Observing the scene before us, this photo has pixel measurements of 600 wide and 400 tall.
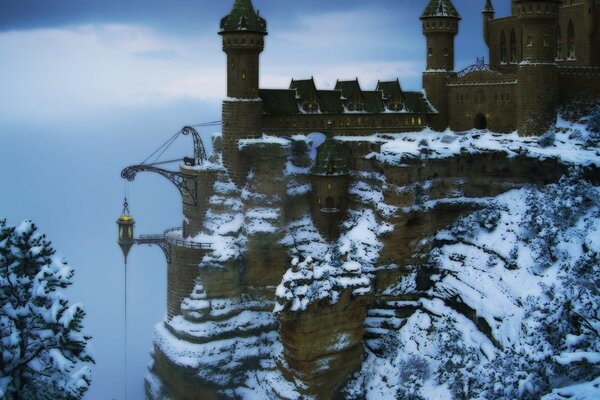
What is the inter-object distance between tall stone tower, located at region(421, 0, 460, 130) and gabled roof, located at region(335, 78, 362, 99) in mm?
7465

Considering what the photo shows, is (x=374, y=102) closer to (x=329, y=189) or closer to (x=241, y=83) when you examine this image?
(x=329, y=189)

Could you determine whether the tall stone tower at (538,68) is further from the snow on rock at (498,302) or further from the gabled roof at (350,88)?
the gabled roof at (350,88)

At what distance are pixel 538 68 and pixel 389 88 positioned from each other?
1371 cm

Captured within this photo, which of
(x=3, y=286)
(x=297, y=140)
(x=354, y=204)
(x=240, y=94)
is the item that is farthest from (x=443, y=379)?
(x=3, y=286)

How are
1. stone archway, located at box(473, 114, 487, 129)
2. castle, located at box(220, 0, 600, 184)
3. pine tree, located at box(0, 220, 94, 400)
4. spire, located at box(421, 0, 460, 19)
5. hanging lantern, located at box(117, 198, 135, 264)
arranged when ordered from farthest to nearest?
stone archway, located at box(473, 114, 487, 129), spire, located at box(421, 0, 460, 19), hanging lantern, located at box(117, 198, 135, 264), castle, located at box(220, 0, 600, 184), pine tree, located at box(0, 220, 94, 400)

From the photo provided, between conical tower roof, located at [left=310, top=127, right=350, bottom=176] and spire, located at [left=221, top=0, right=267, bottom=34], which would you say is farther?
conical tower roof, located at [left=310, top=127, right=350, bottom=176]

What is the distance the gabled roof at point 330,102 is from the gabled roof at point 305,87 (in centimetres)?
88

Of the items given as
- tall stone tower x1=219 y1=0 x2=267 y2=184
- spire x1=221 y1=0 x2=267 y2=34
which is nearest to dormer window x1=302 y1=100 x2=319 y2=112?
tall stone tower x1=219 y1=0 x2=267 y2=184

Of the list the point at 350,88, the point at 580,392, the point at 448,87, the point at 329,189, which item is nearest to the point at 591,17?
the point at 448,87

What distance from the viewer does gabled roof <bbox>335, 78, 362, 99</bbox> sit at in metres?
69.3

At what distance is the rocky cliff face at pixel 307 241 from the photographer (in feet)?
197

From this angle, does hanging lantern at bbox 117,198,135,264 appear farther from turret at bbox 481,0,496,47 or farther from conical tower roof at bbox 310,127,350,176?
turret at bbox 481,0,496,47

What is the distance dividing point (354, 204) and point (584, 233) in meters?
19.8

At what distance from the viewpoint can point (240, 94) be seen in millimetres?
63938
